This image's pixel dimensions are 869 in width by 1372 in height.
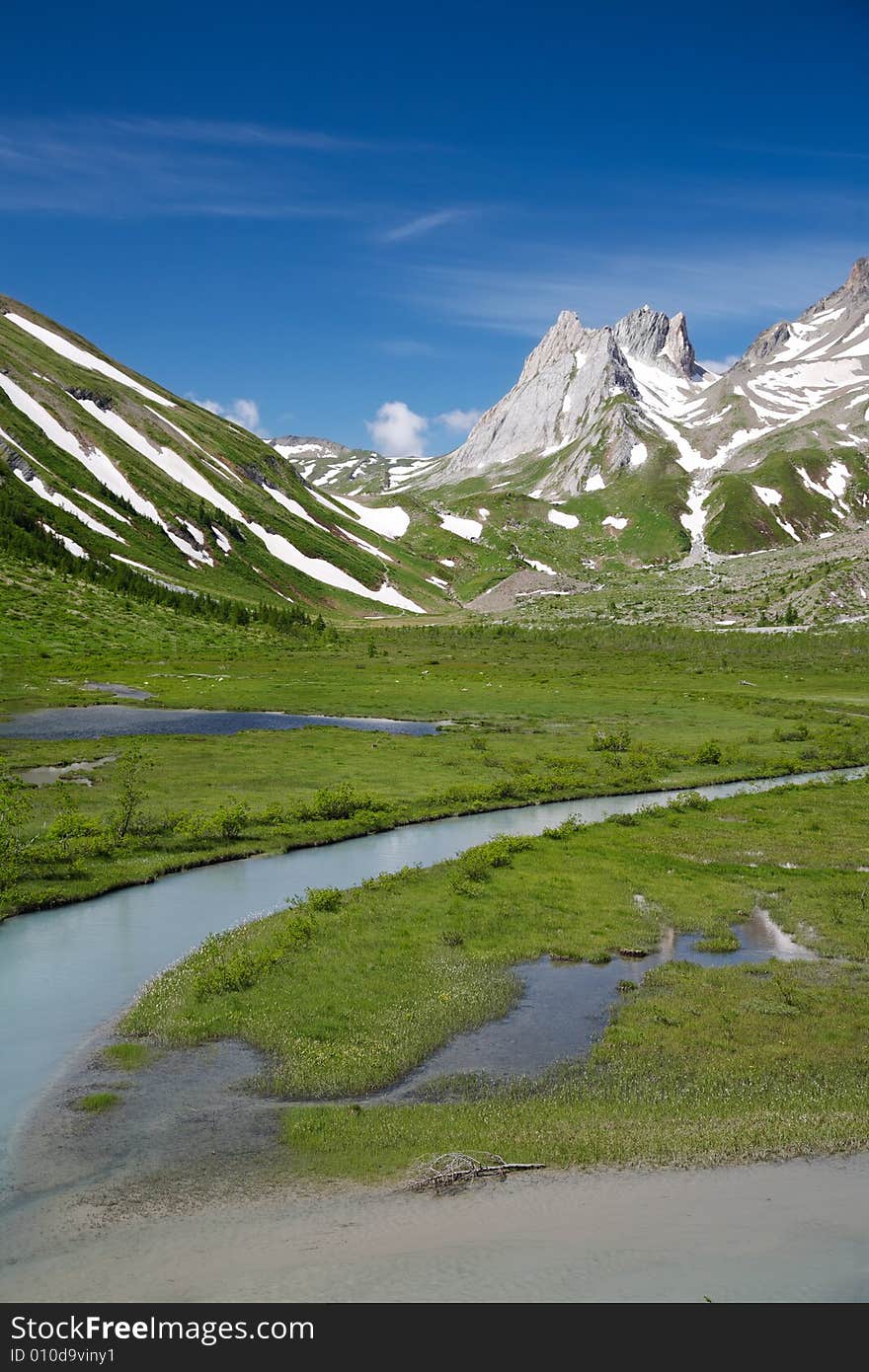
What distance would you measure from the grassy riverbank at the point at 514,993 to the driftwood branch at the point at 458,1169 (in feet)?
1.75

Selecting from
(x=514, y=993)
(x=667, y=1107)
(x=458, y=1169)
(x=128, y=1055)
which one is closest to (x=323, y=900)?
(x=514, y=993)

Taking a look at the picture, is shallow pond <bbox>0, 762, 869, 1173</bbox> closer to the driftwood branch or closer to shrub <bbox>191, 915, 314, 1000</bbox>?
shrub <bbox>191, 915, 314, 1000</bbox>

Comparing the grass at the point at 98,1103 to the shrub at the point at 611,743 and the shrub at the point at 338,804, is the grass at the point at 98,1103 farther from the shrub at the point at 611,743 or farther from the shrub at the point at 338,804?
the shrub at the point at 611,743

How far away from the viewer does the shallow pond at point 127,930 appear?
Answer: 81.5ft

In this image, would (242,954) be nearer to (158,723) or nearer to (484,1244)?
(484,1244)

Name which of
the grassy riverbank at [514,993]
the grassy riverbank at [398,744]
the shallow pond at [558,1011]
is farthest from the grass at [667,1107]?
the grassy riverbank at [398,744]

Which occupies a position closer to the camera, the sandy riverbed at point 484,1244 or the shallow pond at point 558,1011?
the sandy riverbed at point 484,1244

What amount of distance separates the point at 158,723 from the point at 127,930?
167 feet

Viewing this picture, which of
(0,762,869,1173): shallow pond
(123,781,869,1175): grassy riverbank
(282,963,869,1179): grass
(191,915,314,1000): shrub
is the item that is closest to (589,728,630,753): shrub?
(0,762,869,1173): shallow pond

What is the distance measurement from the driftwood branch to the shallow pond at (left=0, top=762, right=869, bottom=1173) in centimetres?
824

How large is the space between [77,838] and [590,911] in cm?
2229
